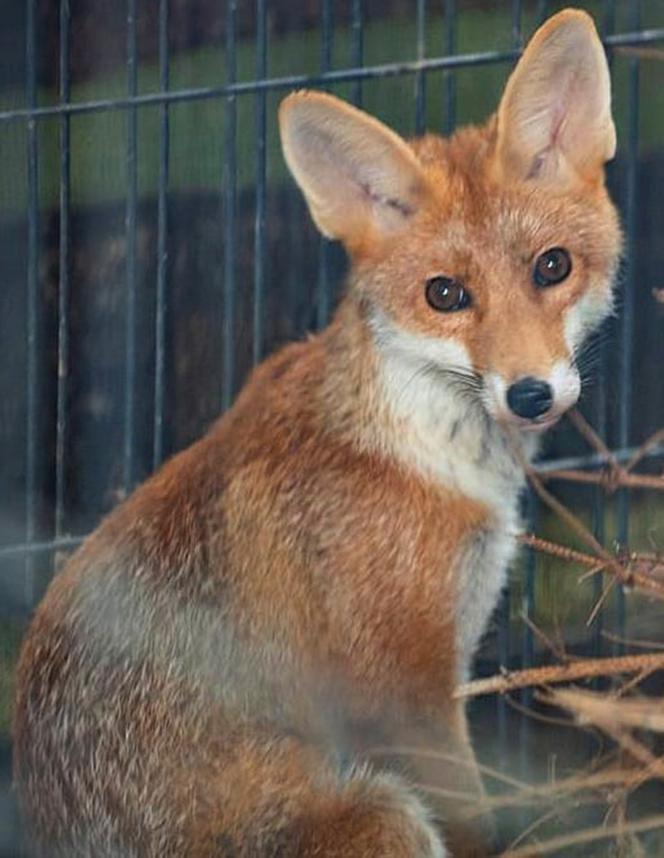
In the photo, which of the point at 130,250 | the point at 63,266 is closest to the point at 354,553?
the point at 130,250

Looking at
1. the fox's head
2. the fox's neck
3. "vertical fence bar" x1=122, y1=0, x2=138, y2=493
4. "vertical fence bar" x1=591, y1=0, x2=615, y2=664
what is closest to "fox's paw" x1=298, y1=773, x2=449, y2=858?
the fox's neck

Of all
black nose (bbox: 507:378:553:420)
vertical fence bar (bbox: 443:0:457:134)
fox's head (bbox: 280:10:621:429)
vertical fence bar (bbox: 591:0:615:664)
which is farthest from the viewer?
vertical fence bar (bbox: 591:0:615:664)

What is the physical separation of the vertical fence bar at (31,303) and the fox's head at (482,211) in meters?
1.09

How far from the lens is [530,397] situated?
3135 mm

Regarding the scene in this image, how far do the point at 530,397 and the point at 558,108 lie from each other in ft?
1.88

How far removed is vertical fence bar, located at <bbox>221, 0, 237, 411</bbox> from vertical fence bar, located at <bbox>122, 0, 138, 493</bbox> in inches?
7.8

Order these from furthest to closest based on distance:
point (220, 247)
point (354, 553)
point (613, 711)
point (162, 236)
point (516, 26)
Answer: point (220, 247) < point (162, 236) < point (516, 26) < point (354, 553) < point (613, 711)

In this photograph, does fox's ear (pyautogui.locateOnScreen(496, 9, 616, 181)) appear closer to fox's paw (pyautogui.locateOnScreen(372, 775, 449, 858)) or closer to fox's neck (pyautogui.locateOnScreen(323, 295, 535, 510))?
fox's neck (pyautogui.locateOnScreen(323, 295, 535, 510))

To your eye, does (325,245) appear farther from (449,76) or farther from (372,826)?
(372,826)

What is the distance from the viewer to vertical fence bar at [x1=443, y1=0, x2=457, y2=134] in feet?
12.7

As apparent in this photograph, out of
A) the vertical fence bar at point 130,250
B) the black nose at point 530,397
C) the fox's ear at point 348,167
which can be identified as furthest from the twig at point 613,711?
the vertical fence bar at point 130,250

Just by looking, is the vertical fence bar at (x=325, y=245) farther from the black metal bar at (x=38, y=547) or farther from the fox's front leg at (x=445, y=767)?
the fox's front leg at (x=445, y=767)

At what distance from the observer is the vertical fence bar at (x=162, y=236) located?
410 cm

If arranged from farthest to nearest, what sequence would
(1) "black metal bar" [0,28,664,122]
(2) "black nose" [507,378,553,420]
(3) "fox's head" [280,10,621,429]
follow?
(1) "black metal bar" [0,28,664,122] → (3) "fox's head" [280,10,621,429] → (2) "black nose" [507,378,553,420]
